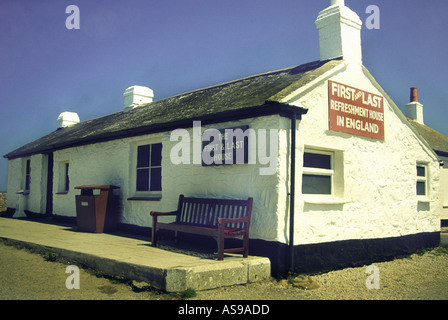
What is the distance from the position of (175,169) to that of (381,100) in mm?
4804

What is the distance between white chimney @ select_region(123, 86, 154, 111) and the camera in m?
13.4

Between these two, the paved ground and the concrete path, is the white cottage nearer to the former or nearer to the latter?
the paved ground

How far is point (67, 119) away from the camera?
17.8m

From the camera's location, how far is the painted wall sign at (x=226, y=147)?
695 centimetres

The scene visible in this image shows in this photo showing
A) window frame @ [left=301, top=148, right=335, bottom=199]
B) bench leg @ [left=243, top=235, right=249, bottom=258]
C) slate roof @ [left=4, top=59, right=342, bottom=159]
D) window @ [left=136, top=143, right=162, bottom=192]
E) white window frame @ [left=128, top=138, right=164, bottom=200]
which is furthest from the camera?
white window frame @ [left=128, top=138, right=164, bottom=200]

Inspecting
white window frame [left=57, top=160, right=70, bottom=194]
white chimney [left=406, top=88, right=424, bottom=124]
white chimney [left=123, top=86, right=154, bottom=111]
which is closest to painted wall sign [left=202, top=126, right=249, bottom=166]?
white chimney [left=123, top=86, right=154, bottom=111]

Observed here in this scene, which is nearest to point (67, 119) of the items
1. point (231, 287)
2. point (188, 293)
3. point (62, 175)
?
point (62, 175)

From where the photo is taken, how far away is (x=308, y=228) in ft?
22.8

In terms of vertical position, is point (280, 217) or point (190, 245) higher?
point (280, 217)

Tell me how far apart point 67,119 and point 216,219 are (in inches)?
509

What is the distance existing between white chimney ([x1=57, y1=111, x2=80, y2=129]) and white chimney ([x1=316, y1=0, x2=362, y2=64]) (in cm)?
1252

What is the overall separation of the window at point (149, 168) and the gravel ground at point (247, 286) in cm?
303

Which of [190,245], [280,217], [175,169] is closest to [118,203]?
[175,169]
